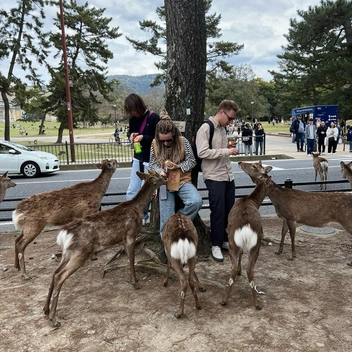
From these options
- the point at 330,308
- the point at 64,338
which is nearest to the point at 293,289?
the point at 330,308

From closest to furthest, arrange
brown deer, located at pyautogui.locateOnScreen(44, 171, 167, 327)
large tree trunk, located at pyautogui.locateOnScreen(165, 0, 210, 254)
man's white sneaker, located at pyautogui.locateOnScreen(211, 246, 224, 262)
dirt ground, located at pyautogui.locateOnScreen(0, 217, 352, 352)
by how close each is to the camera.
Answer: dirt ground, located at pyautogui.locateOnScreen(0, 217, 352, 352) < brown deer, located at pyautogui.locateOnScreen(44, 171, 167, 327) < man's white sneaker, located at pyautogui.locateOnScreen(211, 246, 224, 262) < large tree trunk, located at pyautogui.locateOnScreen(165, 0, 210, 254)

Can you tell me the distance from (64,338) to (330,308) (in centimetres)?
268

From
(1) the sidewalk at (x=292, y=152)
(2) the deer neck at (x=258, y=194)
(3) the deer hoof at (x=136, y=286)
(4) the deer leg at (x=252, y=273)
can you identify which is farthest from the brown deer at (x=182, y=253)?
(1) the sidewalk at (x=292, y=152)

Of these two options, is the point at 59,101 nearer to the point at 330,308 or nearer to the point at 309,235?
the point at 309,235

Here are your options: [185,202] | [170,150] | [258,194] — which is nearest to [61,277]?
[185,202]

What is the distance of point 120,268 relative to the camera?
15.9ft

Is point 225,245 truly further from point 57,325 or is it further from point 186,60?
point 186,60

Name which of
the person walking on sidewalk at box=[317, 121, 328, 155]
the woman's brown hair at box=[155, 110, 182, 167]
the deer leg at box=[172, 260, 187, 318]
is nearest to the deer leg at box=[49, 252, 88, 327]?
the deer leg at box=[172, 260, 187, 318]

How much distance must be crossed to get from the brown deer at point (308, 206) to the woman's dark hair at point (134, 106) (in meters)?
1.86

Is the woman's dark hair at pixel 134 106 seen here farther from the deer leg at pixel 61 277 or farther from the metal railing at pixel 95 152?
the metal railing at pixel 95 152

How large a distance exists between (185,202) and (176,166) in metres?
0.47

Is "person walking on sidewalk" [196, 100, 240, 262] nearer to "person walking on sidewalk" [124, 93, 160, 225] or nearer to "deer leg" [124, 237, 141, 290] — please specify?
"person walking on sidewalk" [124, 93, 160, 225]

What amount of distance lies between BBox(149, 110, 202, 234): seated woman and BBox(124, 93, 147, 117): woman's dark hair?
65 centimetres

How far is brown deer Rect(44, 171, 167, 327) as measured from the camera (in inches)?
145
